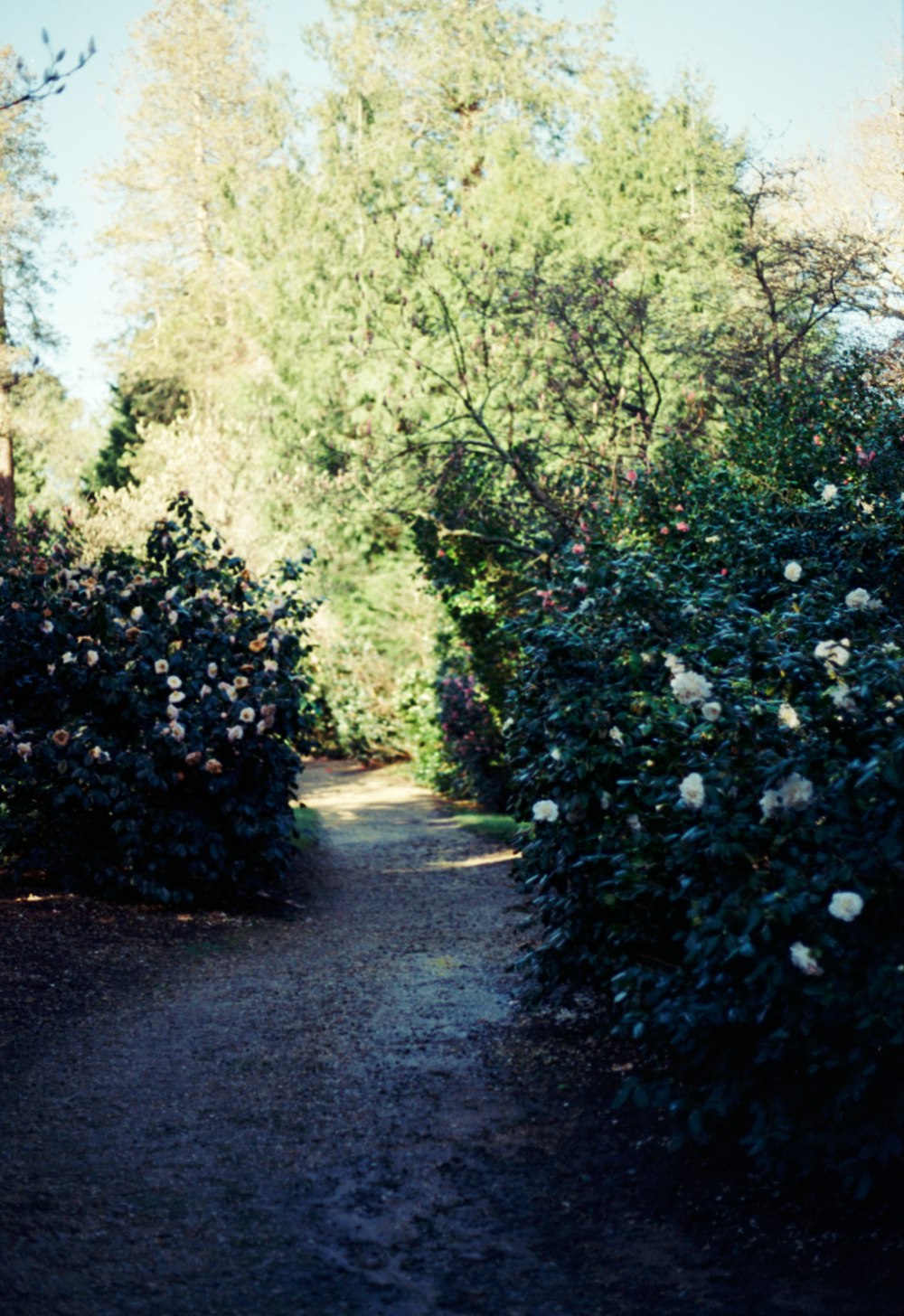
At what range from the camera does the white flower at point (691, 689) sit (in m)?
3.65

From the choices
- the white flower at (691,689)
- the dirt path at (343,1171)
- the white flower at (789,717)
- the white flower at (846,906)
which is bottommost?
the dirt path at (343,1171)

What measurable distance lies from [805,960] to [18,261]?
977 inches

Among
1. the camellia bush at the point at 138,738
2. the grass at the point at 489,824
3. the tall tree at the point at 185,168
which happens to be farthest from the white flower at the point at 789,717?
the tall tree at the point at 185,168

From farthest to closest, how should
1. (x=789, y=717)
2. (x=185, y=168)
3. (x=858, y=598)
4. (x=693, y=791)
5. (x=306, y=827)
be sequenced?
(x=185, y=168) → (x=306, y=827) → (x=858, y=598) → (x=789, y=717) → (x=693, y=791)

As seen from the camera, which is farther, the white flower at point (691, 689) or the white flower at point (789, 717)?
the white flower at point (691, 689)

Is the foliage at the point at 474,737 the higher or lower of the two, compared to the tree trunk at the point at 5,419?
lower

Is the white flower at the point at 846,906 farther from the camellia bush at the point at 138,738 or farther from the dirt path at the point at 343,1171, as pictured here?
the camellia bush at the point at 138,738

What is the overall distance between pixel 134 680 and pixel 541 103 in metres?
17.5

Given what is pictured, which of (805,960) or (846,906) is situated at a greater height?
(846,906)

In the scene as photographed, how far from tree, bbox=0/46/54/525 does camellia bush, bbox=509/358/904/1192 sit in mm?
19349

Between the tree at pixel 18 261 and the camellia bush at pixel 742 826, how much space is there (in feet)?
63.5

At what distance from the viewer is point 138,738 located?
7.79 m

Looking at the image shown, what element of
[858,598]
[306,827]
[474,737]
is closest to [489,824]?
[474,737]

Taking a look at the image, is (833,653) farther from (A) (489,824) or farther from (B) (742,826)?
(A) (489,824)
